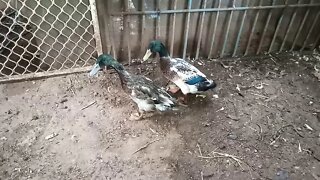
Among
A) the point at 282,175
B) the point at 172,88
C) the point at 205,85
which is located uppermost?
the point at 205,85

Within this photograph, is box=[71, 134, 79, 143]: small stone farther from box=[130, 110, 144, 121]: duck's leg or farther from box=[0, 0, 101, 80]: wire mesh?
box=[0, 0, 101, 80]: wire mesh

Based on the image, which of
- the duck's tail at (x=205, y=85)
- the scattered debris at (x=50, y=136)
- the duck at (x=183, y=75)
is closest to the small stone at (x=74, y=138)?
the scattered debris at (x=50, y=136)

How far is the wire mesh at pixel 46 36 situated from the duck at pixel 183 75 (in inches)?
25.9

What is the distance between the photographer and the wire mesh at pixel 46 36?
10.2 ft

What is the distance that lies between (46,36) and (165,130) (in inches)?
57.7

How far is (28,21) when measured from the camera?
10.3ft

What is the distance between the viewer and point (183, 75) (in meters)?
2.94

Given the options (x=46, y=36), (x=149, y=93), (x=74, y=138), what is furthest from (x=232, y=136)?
(x=46, y=36)

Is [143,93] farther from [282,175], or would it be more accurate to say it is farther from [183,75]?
[282,175]

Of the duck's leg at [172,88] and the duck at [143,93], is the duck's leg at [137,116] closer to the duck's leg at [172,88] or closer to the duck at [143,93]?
the duck at [143,93]

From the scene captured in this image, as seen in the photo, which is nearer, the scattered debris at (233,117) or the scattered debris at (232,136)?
the scattered debris at (232,136)

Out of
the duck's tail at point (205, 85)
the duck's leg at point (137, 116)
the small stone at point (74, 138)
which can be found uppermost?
the duck's tail at point (205, 85)

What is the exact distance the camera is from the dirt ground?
2.58 m

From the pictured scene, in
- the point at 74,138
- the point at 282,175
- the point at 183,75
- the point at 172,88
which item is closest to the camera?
the point at 282,175
